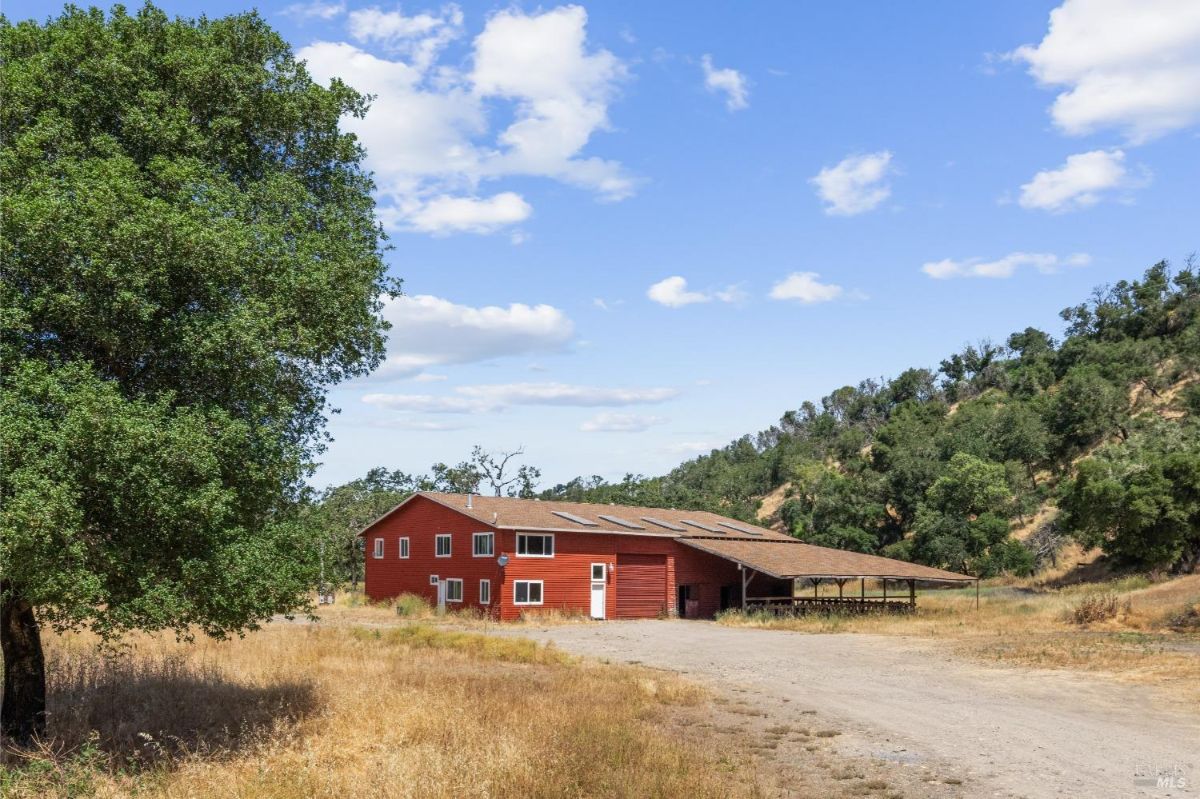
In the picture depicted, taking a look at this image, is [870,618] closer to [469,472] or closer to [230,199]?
[230,199]

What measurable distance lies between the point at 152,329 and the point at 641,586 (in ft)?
131

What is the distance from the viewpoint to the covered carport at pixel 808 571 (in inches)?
1829

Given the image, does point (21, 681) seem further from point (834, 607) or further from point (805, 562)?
point (805, 562)

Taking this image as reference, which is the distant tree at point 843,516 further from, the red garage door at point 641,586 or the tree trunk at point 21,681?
the tree trunk at point 21,681

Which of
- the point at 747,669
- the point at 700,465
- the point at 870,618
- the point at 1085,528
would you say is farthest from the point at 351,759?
the point at 700,465

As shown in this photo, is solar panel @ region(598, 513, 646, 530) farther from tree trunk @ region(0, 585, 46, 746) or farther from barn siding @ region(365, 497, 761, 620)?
tree trunk @ region(0, 585, 46, 746)

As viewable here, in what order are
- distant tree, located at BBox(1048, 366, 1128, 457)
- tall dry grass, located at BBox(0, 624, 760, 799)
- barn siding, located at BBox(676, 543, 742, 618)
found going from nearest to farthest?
1. tall dry grass, located at BBox(0, 624, 760, 799)
2. barn siding, located at BBox(676, 543, 742, 618)
3. distant tree, located at BBox(1048, 366, 1128, 457)

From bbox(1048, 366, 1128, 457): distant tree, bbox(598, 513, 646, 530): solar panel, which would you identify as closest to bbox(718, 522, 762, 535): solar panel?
bbox(598, 513, 646, 530): solar panel

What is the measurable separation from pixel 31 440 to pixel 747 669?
64.3 ft

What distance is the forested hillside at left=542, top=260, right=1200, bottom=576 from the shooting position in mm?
54156

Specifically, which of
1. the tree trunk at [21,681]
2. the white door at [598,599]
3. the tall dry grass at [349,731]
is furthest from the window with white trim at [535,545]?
the tree trunk at [21,681]

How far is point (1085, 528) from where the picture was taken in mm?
55938

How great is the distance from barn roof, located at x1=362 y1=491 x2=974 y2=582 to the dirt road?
14.2 meters

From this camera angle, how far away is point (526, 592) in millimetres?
45188
